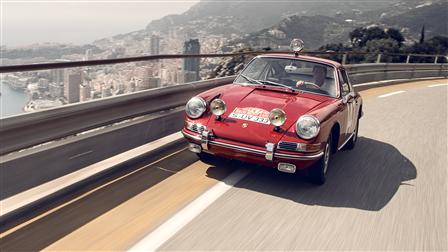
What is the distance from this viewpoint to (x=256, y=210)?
4.64m

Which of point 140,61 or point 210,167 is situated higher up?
point 140,61

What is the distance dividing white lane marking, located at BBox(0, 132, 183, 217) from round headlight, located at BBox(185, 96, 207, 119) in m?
0.88

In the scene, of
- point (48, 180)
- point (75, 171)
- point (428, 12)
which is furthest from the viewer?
point (428, 12)

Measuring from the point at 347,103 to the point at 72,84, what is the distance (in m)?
3.70

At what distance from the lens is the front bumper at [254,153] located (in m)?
5.13

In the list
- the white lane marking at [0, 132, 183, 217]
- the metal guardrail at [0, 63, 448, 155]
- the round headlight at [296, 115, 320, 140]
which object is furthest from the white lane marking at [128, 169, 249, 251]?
the metal guardrail at [0, 63, 448, 155]

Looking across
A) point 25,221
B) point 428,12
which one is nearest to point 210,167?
point 25,221

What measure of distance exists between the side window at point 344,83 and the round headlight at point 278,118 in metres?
1.67

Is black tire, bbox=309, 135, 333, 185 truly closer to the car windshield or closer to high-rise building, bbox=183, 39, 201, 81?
the car windshield

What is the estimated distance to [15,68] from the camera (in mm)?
3959

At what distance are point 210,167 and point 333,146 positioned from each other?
1.62 m

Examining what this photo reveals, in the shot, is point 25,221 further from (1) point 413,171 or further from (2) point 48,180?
(1) point 413,171

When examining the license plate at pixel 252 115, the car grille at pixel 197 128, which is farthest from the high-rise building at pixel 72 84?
the license plate at pixel 252 115

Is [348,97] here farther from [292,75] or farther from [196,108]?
[196,108]
